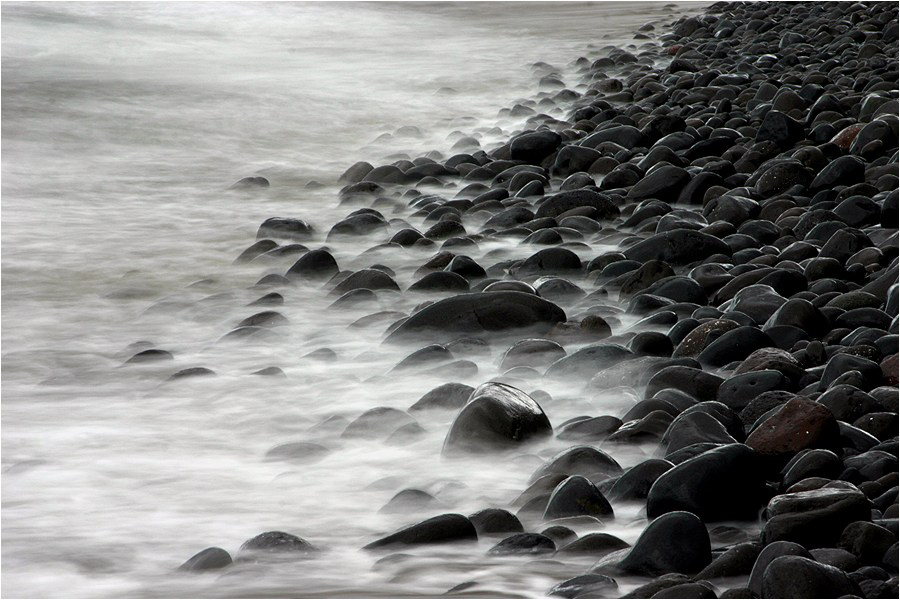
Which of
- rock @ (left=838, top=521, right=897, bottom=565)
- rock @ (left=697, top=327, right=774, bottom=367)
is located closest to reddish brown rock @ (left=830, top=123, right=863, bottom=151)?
rock @ (left=697, top=327, right=774, bottom=367)

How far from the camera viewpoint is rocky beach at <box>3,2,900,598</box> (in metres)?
1.79

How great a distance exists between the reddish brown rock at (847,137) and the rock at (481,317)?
2.10 metres

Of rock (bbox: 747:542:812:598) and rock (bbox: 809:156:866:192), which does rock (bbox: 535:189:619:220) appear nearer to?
rock (bbox: 809:156:866:192)

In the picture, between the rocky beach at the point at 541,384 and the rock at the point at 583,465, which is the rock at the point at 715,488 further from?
the rock at the point at 583,465

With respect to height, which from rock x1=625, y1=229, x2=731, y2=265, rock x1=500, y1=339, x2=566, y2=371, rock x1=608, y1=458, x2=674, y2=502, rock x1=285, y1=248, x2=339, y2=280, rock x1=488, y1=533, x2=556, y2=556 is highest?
rock x1=285, y1=248, x2=339, y2=280

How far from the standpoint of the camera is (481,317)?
306 cm

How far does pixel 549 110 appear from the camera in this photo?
707 cm

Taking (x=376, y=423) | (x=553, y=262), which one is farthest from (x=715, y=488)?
(x=553, y=262)

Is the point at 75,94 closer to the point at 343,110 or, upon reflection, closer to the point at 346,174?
the point at 343,110

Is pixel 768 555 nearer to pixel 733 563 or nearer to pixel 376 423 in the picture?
pixel 733 563

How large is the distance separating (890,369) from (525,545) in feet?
3.22

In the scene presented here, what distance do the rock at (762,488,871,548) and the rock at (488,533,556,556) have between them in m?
0.37

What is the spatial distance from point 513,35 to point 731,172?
766cm

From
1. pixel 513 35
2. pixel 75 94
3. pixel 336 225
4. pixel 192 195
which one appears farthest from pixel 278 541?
pixel 513 35
